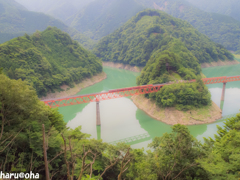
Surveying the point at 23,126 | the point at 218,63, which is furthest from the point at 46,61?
the point at 218,63

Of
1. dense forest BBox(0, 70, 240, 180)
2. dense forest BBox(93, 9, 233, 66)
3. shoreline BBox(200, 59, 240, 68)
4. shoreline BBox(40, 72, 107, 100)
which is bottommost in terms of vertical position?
dense forest BBox(0, 70, 240, 180)

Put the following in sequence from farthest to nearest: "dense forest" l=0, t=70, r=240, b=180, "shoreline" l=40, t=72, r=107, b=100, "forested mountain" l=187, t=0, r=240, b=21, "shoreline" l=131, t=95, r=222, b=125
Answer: "forested mountain" l=187, t=0, r=240, b=21
"shoreline" l=40, t=72, r=107, b=100
"shoreline" l=131, t=95, r=222, b=125
"dense forest" l=0, t=70, r=240, b=180

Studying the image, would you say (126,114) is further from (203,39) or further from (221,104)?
A: (203,39)

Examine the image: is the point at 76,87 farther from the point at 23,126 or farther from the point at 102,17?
the point at 102,17

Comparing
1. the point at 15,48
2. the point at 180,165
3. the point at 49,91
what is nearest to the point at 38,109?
the point at 180,165

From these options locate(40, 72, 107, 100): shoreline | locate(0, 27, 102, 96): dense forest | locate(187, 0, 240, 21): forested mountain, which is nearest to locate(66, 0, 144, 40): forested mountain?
locate(187, 0, 240, 21): forested mountain

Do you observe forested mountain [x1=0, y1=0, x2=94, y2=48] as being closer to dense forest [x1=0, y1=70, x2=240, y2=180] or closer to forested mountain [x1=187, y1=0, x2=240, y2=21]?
dense forest [x1=0, y1=70, x2=240, y2=180]

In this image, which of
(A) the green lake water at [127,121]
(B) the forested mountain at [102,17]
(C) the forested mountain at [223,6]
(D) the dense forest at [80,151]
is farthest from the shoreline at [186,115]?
(C) the forested mountain at [223,6]
